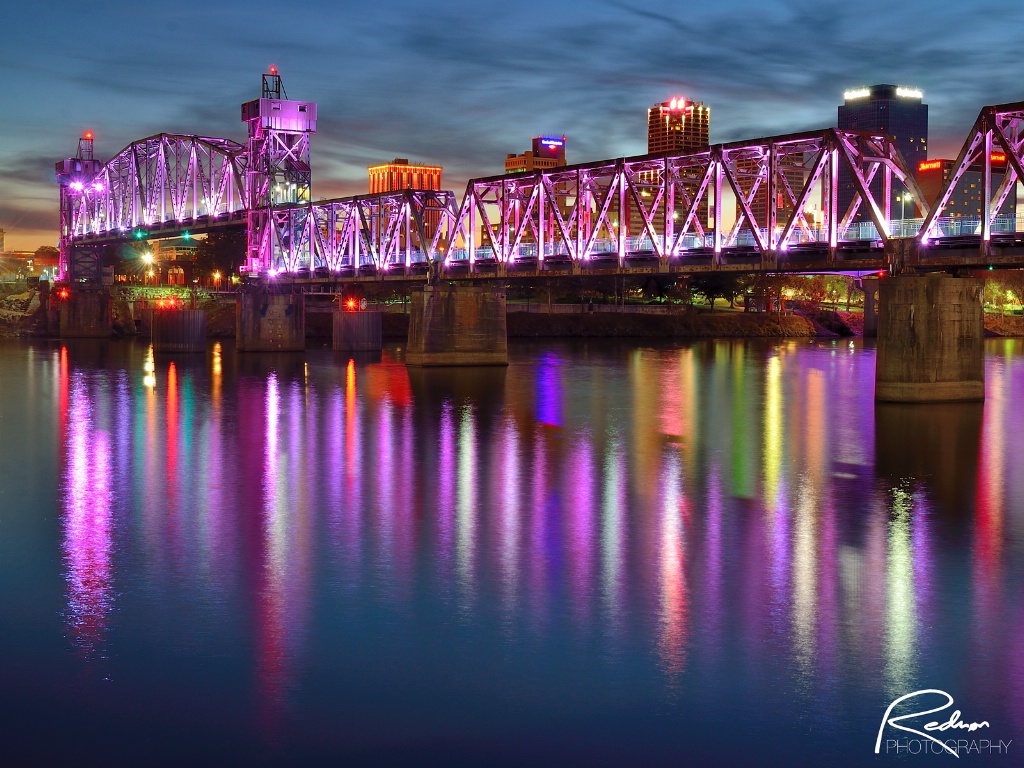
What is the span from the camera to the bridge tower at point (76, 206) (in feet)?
520

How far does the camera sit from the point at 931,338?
52.6 meters

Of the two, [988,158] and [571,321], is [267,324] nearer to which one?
[571,321]

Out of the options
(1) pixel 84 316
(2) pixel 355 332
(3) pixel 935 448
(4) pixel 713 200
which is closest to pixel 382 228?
(2) pixel 355 332

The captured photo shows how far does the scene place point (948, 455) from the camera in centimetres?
4016

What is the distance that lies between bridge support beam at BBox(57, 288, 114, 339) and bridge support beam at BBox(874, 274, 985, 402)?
116 metres

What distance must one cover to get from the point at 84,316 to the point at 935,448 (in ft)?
417

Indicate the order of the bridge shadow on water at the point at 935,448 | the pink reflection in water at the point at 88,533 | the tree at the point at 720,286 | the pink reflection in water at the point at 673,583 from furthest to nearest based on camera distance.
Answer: the tree at the point at 720,286
the bridge shadow on water at the point at 935,448
the pink reflection in water at the point at 88,533
the pink reflection in water at the point at 673,583

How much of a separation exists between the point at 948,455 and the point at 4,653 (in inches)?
1215

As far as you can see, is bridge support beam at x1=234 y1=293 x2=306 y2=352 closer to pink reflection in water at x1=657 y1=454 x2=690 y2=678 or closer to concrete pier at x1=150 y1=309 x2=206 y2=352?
concrete pier at x1=150 y1=309 x2=206 y2=352

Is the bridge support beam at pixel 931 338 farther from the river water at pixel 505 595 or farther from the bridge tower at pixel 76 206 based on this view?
the bridge tower at pixel 76 206

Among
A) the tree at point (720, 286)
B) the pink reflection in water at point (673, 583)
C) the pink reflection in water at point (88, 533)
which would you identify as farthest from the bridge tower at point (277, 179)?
the pink reflection in water at point (673, 583)

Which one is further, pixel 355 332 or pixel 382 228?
pixel 355 332

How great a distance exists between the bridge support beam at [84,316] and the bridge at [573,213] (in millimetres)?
6676

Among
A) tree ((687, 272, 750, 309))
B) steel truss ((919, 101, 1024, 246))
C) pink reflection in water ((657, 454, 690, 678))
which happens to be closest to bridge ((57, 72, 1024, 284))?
steel truss ((919, 101, 1024, 246))
